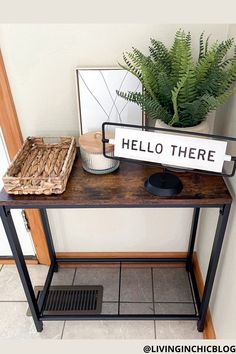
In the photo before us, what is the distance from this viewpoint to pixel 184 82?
87 cm

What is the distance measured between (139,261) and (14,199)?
0.90 metres

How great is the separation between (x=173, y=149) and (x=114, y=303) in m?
0.97

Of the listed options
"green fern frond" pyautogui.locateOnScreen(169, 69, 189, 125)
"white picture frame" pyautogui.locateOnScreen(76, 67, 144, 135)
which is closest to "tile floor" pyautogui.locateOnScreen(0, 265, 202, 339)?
"white picture frame" pyautogui.locateOnScreen(76, 67, 144, 135)

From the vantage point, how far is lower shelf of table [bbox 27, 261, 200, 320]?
56.1 inches

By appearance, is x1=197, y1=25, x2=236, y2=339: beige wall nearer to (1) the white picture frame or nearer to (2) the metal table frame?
(2) the metal table frame

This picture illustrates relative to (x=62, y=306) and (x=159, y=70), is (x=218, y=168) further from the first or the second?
(x=62, y=306)

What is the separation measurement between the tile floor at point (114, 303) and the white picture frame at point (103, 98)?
871 mm

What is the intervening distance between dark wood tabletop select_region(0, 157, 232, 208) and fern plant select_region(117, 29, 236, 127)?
23cm

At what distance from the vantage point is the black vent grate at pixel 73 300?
1.47 m

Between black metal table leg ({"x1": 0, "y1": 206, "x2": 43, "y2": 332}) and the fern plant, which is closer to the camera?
the fern plant

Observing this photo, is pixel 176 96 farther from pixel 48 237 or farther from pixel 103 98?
pixel 48 237

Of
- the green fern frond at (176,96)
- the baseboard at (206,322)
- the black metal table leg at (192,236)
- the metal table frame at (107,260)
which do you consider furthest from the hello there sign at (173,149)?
the baseboard at (206,322)

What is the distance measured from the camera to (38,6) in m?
0.98

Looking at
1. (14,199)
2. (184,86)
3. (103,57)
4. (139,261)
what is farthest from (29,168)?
(139,261)
